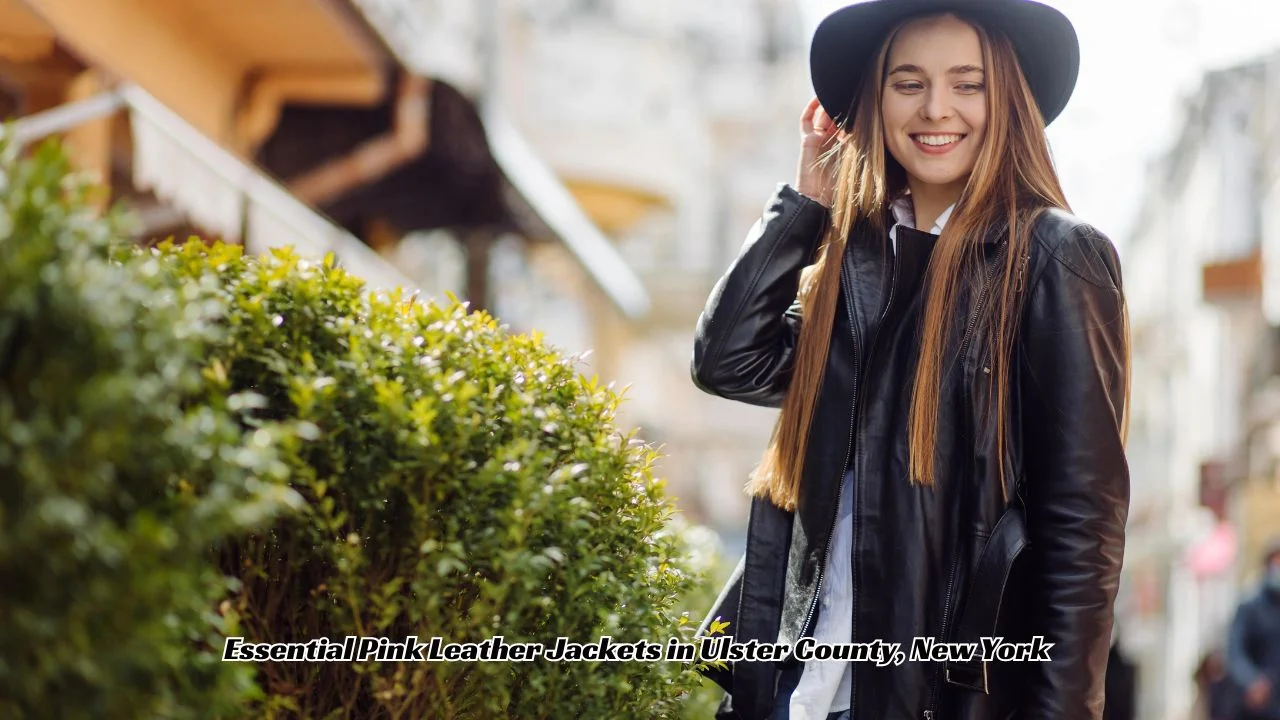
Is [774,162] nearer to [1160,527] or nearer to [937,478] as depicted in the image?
[1160,527]

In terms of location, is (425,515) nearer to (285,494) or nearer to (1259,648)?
(285,494)

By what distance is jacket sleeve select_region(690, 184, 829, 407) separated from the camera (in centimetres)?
293

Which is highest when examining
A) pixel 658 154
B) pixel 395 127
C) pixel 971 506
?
pixel 658 154

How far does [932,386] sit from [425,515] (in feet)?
3.29

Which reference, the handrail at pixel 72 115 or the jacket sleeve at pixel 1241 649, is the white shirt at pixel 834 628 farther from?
the jacket sleeve at pixel 1241 649

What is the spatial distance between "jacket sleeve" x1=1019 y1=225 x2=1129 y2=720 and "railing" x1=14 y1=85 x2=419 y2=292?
4.59 m

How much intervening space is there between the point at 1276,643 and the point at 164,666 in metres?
8.07

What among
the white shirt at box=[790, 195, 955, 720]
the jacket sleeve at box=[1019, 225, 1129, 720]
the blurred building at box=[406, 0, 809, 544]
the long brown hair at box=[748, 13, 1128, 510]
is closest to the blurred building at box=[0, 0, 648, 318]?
the blurred building at box=[406, 0, 809, 544]

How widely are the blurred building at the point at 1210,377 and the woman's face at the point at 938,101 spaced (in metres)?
14.8

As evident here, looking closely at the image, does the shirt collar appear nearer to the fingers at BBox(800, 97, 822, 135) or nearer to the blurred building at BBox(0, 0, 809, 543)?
the fingers at BBox(800, 97, 822, 135)

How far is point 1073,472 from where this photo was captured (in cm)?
249

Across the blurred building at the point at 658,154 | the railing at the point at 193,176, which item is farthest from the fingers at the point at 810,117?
the railing at the point at 193,176

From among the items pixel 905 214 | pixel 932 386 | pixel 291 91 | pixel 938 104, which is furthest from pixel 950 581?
pixel 291 91

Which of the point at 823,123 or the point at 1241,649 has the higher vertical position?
the point at 1241,649
